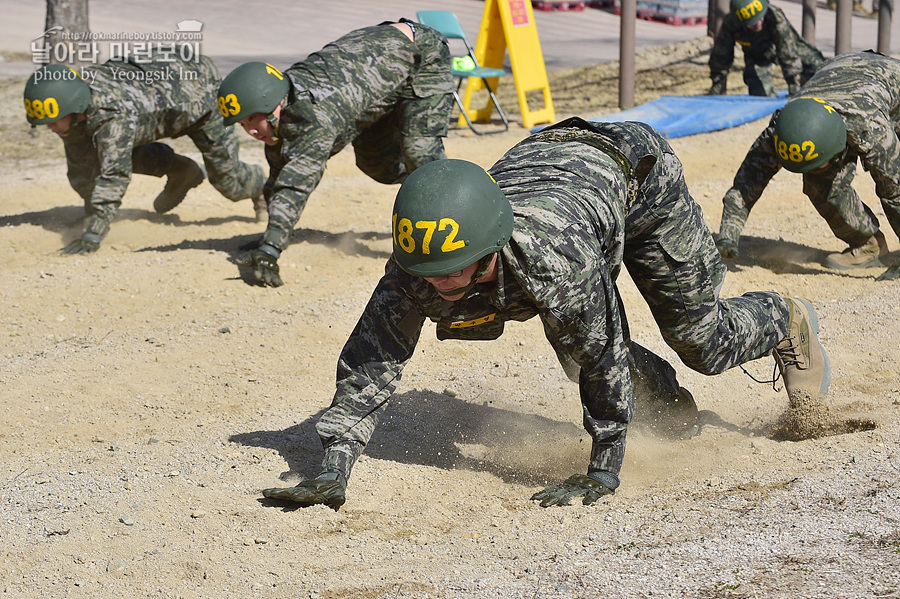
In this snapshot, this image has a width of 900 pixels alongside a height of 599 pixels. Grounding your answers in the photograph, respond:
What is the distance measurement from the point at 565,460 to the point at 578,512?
75 cm

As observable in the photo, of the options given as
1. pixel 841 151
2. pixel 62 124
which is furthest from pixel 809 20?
pixel 62 124

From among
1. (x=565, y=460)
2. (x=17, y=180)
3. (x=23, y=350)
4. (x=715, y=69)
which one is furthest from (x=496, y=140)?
(x=565, y=460)

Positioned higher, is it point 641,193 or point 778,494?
point 641,193

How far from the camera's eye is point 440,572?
304cm

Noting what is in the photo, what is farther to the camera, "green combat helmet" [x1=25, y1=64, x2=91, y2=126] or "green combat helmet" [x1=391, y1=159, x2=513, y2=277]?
"green combat helmet" [x1=25, y1=64, x2=91, y2=126]

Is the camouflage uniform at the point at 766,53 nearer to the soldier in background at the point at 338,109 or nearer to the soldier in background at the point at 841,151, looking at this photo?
the soldier in background at the point at 841,151

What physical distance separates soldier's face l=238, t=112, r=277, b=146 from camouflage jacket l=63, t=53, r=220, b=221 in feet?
4.65

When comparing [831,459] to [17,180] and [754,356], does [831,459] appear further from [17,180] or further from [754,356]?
[17,180]

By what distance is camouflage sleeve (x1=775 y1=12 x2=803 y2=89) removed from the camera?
1104 centimetres

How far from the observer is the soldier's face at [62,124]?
22.9 ft

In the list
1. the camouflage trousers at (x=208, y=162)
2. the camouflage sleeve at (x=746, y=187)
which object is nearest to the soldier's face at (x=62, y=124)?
the camouflage trousers at (x=208, y=162)

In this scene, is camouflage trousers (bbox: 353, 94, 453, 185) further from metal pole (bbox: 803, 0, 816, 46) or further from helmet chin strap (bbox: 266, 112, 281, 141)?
metal pole (bbox: 803, 0, 816, 46)

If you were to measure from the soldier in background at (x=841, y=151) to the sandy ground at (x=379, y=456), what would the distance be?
368mm

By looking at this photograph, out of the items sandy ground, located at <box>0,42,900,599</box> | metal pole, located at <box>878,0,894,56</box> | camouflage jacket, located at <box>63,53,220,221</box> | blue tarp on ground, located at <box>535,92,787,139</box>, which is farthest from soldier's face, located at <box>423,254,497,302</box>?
metal pole, located at <box>878,0,894,56</box>
